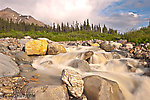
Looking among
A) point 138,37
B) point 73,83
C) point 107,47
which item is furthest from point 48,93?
point 138,37

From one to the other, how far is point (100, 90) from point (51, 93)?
1130 mm

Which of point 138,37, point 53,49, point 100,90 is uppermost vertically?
point 138,37

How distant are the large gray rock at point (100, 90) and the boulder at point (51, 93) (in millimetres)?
571

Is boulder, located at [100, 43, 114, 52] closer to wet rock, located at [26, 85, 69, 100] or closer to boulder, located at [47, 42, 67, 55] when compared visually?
boulder, located at [47, 42, 67, 55]

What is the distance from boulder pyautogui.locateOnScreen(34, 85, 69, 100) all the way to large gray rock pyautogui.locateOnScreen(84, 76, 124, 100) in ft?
1.87

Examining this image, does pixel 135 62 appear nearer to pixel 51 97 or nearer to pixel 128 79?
pixel 128 79

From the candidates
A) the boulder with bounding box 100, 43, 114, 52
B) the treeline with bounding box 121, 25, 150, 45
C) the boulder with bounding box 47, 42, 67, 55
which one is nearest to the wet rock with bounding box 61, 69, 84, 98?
the boulder with bounding box 47, 42, 67, 55

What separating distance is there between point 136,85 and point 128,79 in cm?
31

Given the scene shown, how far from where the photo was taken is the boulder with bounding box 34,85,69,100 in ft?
6.90

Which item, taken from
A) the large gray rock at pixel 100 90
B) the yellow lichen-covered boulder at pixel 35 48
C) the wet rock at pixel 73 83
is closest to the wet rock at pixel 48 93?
the wet rock at pixel 73 83

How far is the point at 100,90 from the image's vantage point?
2443mm

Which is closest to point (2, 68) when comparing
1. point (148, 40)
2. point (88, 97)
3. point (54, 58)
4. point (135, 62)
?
point (88, 97)

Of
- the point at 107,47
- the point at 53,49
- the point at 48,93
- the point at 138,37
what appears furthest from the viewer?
the point at 138,37

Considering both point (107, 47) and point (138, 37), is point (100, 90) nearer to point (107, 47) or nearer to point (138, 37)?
point (107, 47)
